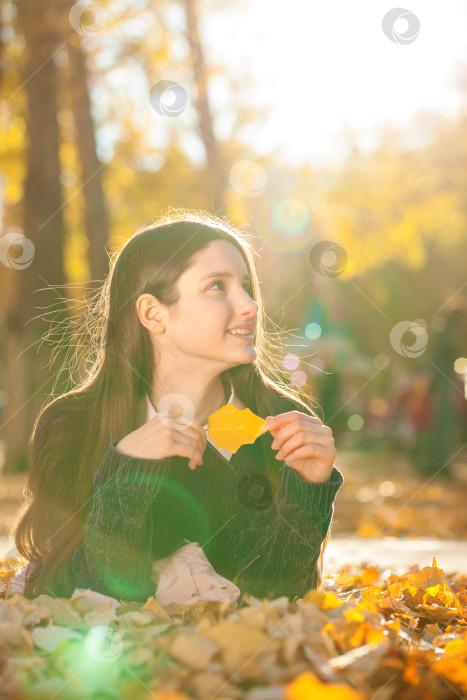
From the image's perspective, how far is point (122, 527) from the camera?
88.6 inches

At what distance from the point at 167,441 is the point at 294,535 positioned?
1.65ft

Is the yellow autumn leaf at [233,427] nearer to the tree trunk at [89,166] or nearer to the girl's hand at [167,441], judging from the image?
the girl's hand at [167,441]

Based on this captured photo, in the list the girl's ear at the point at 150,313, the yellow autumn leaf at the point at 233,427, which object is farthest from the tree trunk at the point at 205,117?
the yellow autumn leaf at the point at 233,427

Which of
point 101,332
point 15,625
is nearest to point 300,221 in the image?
point 101,332

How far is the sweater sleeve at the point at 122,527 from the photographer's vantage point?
2.24m

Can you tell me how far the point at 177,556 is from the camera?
2.43 metres

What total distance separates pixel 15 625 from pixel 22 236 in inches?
371

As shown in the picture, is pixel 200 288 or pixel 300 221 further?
pixel 300 221

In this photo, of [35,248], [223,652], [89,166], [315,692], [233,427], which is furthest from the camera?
[35,248]

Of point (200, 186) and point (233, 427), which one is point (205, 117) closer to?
point (200, 186)

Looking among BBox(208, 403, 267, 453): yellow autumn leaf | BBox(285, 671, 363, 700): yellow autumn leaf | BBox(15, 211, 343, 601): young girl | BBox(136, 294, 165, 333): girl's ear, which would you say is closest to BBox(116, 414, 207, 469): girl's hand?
BBox(15, 211, 343, 601): young girl

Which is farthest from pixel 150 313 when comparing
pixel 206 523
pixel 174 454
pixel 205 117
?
pixel 205 117

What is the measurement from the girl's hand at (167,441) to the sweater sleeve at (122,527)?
28 mm

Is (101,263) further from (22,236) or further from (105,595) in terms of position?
(105,595)
